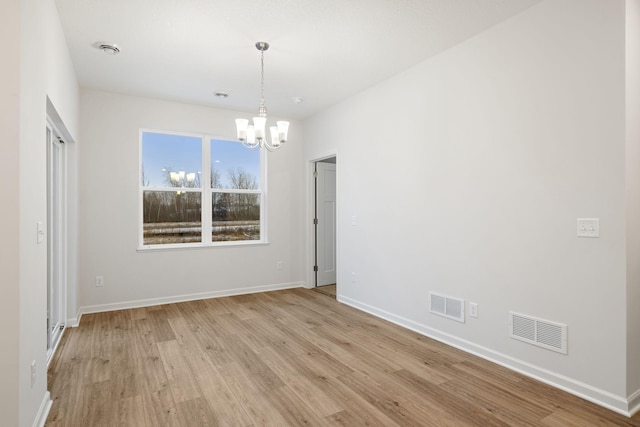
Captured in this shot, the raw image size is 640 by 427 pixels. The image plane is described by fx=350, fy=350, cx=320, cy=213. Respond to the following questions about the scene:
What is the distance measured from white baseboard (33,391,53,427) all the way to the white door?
400 centimetres

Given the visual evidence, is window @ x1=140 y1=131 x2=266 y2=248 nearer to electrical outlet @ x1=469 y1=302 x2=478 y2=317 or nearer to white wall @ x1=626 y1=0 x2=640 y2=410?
electrical outlet @ x1=469 y1=302 x2=478 y2=317

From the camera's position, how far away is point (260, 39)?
10.3 feet

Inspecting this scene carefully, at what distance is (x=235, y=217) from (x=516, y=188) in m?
3.97

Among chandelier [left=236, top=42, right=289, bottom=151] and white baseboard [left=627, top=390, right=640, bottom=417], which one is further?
chandelier [left=236, top=42, right=289, bottom=151]

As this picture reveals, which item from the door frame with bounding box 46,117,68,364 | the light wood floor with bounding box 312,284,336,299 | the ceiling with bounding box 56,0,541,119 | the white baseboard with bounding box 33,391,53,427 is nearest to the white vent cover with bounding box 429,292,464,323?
the light wood floor with bounding box 312,284,336,299

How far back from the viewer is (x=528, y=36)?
268 centimetres

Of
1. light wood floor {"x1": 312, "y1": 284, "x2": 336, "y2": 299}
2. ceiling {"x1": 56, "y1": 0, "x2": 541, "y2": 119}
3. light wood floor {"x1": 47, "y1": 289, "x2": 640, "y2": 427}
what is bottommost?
light wood floor {"x1": 47, "y1": 289, "x2": 640, "y2": 427}

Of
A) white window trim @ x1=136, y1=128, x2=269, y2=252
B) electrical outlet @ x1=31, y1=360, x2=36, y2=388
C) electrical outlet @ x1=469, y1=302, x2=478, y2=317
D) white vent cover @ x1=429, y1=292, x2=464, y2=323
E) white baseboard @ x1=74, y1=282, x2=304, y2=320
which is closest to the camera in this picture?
electrical outlet @ x1=31, y1=360, x2=36, y2=388

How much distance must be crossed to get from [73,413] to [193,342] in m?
1.26

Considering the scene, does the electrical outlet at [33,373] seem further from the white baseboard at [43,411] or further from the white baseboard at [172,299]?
the white baseboard at [172,299]

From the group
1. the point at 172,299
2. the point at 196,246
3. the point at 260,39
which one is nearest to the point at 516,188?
the point at 260,39

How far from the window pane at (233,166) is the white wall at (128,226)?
260 mm

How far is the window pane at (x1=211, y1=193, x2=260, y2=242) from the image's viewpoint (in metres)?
5.32

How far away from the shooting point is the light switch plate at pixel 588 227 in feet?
7.58
